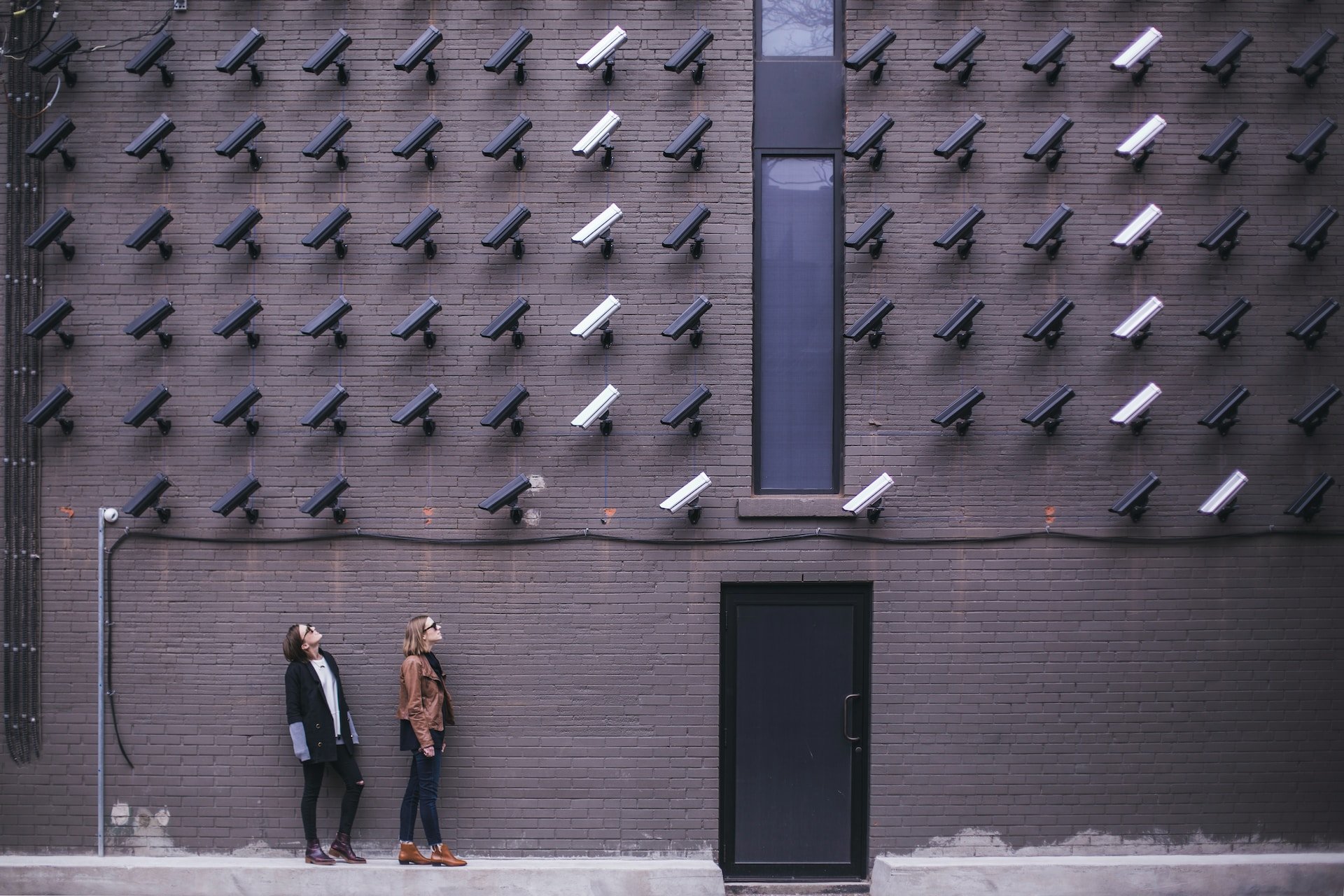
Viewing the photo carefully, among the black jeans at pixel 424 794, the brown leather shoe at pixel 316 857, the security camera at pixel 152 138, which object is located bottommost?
the brown leather shoe at pixel 316 857

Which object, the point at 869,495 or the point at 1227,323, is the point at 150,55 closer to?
the point at 869,495

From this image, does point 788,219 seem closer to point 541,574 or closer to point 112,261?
point 541,574

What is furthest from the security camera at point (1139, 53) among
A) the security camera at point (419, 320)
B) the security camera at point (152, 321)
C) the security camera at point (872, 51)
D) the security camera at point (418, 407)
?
the security camera at point (152, 321)

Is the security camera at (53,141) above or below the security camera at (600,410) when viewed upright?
above

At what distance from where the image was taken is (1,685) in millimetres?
8375

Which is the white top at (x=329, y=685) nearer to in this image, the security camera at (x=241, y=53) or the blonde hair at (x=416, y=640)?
the blonde hair at (x=416, y=640)

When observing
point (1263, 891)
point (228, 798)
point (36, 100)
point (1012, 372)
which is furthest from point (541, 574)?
point (1263, 891)

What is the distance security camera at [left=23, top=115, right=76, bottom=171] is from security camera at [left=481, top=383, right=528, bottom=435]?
380 cm

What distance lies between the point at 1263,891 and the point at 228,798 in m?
7.83

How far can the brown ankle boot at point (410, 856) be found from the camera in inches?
320

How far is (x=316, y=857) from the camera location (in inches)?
321

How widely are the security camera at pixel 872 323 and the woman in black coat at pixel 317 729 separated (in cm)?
458

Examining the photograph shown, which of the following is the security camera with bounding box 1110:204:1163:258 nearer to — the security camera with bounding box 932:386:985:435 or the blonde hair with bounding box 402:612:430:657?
the security camera with bounding box 932:386:985:435

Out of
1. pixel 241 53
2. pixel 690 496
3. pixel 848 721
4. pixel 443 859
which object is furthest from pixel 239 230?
pixel 848 721
